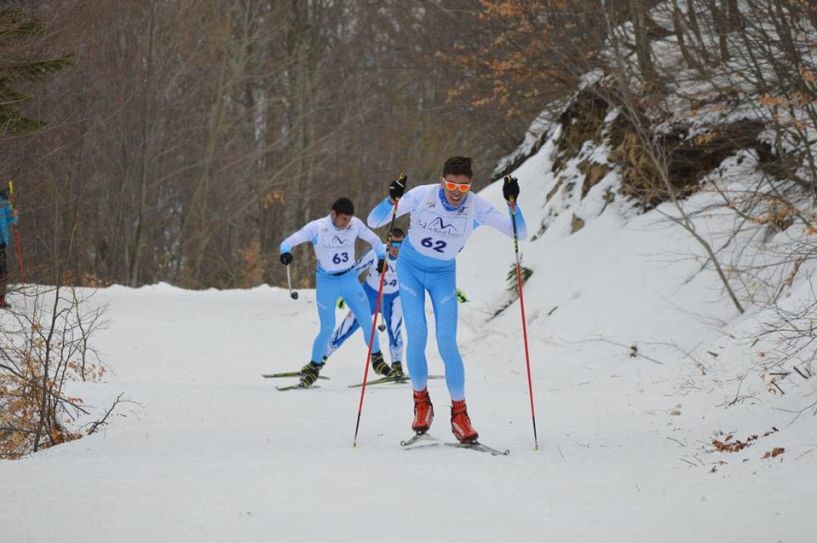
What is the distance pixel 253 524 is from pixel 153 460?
6.56 ft

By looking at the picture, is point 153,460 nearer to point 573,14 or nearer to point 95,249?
point 573,14

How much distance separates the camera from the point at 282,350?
1730cm

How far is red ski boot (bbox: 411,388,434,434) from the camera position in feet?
25.8

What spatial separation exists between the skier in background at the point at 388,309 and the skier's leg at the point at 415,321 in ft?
14.1

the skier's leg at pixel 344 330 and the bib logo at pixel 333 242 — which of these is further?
the skier's leg at pixel 344 330

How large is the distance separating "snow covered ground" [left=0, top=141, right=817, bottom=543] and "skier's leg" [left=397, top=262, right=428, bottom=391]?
1.90ft

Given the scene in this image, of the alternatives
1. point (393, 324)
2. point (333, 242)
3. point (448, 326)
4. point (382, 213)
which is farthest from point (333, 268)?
point (448, 326)

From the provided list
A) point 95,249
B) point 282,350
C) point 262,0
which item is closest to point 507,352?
point 282,350

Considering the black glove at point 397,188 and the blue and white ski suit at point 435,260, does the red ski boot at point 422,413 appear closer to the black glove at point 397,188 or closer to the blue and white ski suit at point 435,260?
the blue and white ski suit at point 435,260

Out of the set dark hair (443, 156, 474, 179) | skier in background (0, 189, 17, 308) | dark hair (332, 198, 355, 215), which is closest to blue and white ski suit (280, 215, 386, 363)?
dark hair (332, 198, 355, 215)

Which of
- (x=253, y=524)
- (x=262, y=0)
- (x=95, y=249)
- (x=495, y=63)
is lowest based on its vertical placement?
(x=253, y=524)

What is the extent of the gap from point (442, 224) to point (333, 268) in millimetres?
4514

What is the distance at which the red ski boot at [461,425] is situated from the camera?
7.64 m

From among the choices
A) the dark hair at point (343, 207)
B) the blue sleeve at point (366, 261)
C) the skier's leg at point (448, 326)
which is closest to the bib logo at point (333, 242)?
the dark hair at point (343, 207)
